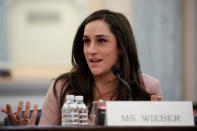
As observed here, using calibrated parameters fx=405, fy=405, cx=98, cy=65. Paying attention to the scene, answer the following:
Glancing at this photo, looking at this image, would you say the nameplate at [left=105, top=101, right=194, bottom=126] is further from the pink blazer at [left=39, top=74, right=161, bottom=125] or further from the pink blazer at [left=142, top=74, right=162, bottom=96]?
the pink blazer at [left=142, top=74, right=162, bottom=96]

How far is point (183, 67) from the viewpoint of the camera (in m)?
4.98

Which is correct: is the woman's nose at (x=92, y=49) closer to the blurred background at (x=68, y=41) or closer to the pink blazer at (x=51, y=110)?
the pink blazer at (x=51, y=110)

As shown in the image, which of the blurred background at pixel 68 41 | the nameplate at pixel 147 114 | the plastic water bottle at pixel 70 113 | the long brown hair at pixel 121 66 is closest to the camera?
the nameplate at pixel 147 114

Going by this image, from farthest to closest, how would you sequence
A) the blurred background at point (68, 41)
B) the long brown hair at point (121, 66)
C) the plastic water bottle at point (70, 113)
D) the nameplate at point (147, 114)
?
the blurred background at point (68, 41) < the long brown hair at point (121, 66) < the plastic water bottle at point (70, 113) < the nameplate at point (147, 114)

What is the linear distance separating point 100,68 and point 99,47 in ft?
0.37

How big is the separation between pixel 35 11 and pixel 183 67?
1.94 metres

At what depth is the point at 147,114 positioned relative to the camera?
57.4 inches

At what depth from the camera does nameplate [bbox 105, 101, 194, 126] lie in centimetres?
143

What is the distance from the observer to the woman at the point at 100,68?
220 cm

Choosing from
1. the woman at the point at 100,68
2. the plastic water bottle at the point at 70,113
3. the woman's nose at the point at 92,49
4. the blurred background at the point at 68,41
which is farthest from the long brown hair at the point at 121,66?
the blurred background at the point at 68,41

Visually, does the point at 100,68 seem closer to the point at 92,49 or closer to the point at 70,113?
the point at 92,49

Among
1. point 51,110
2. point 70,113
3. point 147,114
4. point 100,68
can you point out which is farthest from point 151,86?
point 147,114

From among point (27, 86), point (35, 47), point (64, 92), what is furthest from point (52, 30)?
point (64, 92)

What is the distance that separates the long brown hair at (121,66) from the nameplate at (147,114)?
0.71m
